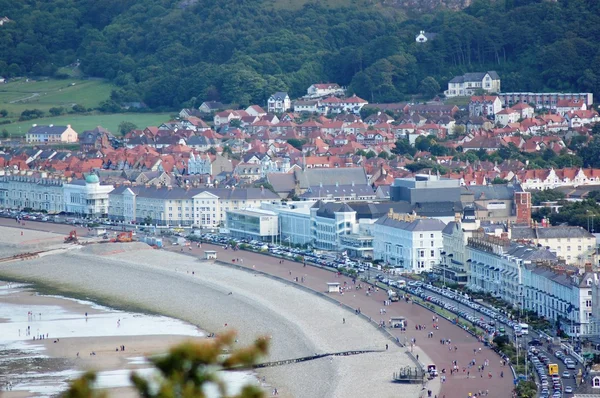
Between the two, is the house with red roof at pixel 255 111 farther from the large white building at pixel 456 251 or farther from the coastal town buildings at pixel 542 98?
the large white building at pixel 456 251

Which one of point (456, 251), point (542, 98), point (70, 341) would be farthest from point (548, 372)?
point (542, 98)

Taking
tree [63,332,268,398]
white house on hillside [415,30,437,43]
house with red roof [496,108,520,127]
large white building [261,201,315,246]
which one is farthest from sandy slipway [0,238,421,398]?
white house on hillside [415,30,437,43]

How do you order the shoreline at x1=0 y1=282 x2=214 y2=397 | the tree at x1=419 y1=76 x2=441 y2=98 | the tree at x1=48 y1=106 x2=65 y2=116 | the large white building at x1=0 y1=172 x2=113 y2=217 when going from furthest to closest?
1. the tree at x1=48 y1=106 x2=65 y2=116
2. the tree at x1=419 y1=76 x2=441 y2=98
3. the large white building at x1=0 y1=172 x2=113 y2=217
4. the shoreline at x1=0 y1=282 x2=214 y2=397

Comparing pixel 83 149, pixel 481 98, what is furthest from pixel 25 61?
pixel 481 98

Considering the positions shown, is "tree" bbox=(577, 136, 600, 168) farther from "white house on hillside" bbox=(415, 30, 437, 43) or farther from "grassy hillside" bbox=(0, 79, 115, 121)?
"grassy hillside" bbox=(0, 79, 115, 121)

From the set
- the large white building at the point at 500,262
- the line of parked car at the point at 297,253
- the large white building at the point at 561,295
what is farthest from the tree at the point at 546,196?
the large white building at the point at 561,295

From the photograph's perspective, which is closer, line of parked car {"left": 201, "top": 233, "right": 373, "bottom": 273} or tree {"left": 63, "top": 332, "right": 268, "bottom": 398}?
tree {"left": 63, "top": 332, "right": 268, "bottom": 398}
